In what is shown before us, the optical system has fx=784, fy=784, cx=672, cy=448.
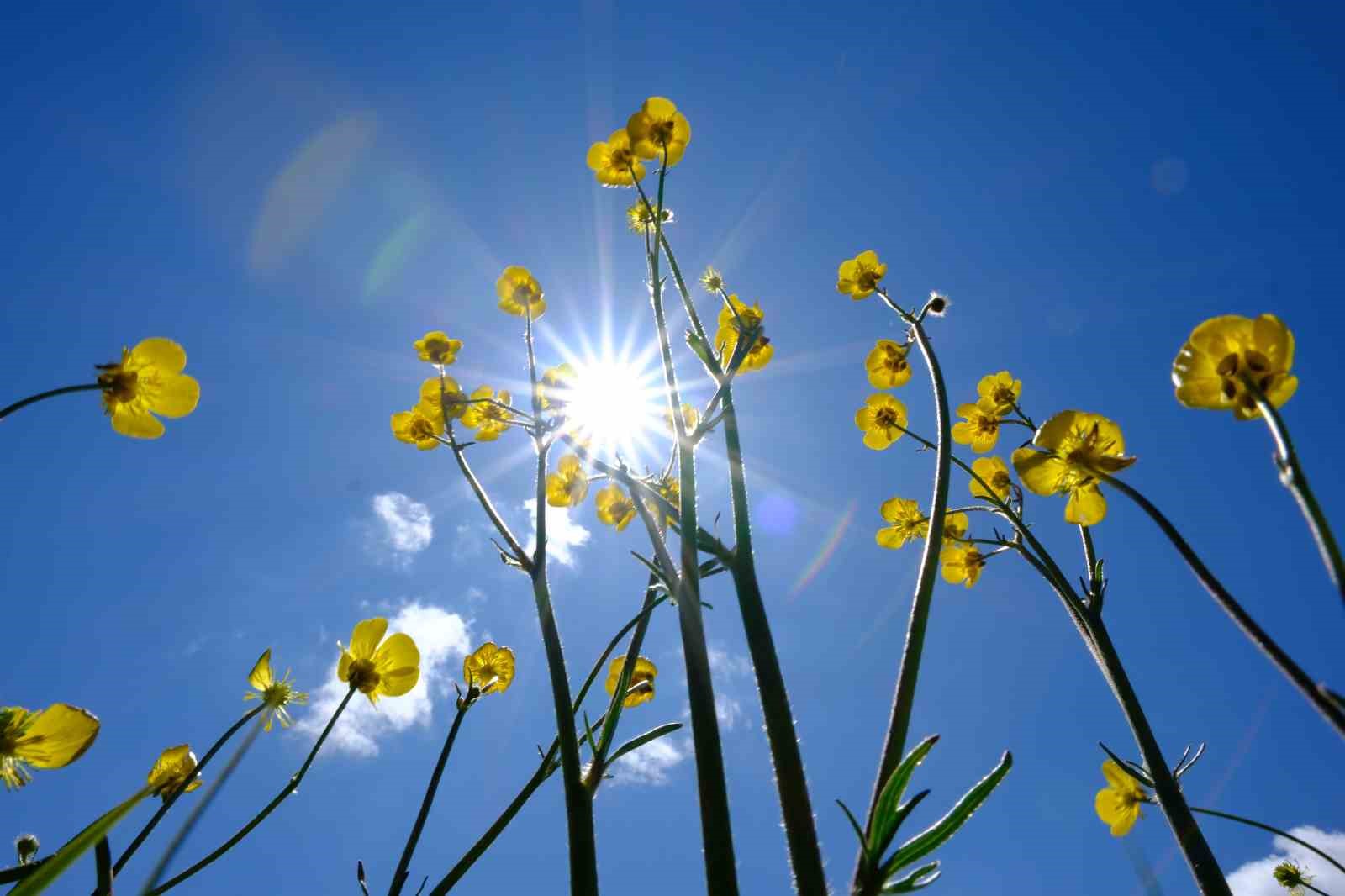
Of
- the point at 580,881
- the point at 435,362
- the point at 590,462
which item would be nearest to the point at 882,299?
the point at 590,462

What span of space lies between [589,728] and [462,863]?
0.50m

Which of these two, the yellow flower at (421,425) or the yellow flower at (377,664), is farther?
the yellow flower at (421,425)

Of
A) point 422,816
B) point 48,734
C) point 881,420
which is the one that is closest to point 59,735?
point 48,734

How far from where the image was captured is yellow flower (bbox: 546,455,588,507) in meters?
2.89

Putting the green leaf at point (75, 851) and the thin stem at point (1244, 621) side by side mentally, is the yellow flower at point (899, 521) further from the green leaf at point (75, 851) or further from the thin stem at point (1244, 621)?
the green leaf at point (75, 851)

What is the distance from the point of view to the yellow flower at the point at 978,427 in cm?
325

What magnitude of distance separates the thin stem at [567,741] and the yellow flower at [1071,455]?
1.03 metres

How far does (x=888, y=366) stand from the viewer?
3.28m

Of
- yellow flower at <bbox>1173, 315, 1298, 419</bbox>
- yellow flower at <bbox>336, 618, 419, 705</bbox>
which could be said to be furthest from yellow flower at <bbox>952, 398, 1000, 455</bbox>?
yellow flower at <bbox>336, 618, 419, 705</bbox>

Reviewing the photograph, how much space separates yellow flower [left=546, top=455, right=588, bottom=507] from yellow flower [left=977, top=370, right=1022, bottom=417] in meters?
1.71

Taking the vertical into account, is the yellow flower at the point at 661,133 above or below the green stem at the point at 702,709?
above

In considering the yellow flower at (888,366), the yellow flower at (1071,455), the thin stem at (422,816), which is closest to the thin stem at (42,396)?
the thin stem at (422,816)

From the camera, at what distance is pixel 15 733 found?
1.65 metres

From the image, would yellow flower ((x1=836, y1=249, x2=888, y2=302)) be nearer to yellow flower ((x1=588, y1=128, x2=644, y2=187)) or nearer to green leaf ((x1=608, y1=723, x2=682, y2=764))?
yellow flower ((x1=588, y1=128, x2=644, y2=187))
